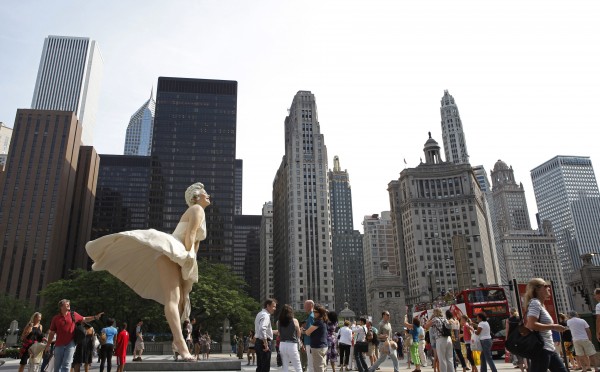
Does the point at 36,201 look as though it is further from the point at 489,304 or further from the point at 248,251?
the point at 489,304

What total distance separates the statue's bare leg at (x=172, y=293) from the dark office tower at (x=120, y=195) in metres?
136

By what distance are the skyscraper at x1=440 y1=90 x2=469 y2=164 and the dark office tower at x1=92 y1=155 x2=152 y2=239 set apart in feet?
347

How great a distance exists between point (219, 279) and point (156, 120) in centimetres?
8327

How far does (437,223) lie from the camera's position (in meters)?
111

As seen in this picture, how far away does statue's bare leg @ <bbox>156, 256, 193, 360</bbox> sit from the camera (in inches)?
324

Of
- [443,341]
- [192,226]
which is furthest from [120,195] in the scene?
[443,341]

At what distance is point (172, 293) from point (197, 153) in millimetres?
116788

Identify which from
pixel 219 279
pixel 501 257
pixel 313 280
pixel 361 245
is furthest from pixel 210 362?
pixel 501 257

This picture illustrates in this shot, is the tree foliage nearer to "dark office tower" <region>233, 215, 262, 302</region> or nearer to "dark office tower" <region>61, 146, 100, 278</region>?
"dark office tower" <region>61, 146, 100, 278</region>

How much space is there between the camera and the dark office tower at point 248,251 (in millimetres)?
167375

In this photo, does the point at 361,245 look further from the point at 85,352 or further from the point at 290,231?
the point at 85,352

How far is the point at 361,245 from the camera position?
170625 mm

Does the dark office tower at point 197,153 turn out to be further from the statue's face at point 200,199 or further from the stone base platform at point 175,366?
the stone base platform at point 175,366

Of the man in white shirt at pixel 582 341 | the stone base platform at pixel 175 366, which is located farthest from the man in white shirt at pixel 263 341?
the man in white shirt at pixel 582 341
